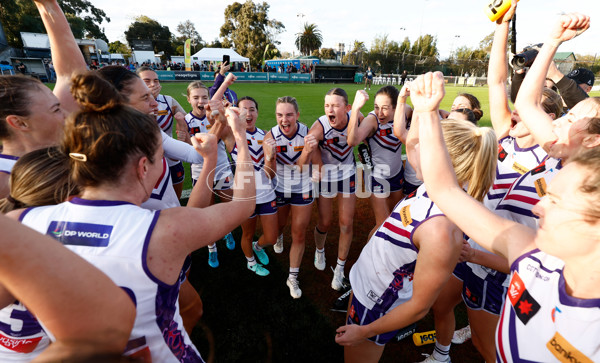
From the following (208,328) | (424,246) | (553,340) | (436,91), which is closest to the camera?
(553,340)

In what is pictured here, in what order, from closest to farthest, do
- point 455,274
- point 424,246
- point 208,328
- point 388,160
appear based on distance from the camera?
point 424,246 < point 455,274 < point 208,328 < point 388,160

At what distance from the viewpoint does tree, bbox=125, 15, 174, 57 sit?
2344 inches

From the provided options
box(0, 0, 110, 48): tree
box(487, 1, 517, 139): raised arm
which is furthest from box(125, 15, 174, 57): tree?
box(487, 1, 517, 139): raised arm

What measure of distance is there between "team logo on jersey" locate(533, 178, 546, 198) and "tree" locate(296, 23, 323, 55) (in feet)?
226

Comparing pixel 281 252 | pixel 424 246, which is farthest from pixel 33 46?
pixel 424 246

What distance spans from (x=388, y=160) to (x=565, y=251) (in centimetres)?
324

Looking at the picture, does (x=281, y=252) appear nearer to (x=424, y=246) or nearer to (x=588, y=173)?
(x=424, y=246)

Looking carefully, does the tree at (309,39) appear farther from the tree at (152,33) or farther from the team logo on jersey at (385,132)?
the team logo on jersey at (385,132)

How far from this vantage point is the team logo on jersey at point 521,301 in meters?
1.09

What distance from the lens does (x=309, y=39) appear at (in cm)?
6291

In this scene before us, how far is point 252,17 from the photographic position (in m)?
53.3

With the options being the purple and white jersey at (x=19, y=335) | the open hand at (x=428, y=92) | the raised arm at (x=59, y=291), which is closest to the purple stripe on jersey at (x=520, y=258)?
the open hand at (x=428, y=92)

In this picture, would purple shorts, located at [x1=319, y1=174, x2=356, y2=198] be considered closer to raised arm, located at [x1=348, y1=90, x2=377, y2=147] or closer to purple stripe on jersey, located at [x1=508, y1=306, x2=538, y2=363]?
raised arm, located at [x1=348, y1=90, x2=377, y2=147]

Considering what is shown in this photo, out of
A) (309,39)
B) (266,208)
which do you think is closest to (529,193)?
(266,208)
